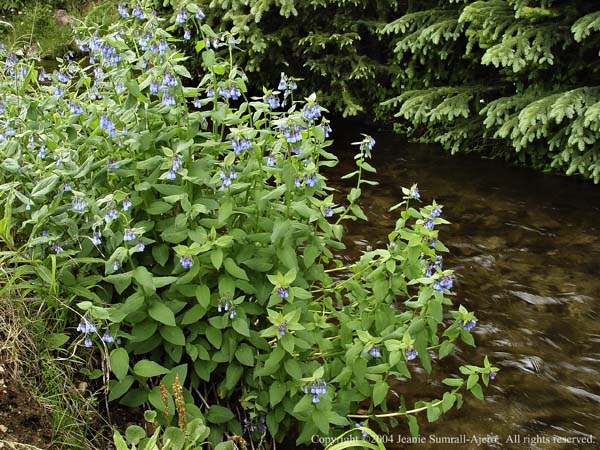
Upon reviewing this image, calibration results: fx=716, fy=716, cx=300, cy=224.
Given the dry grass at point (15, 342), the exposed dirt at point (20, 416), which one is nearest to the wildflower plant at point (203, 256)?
the dry grass at point (15, 342)

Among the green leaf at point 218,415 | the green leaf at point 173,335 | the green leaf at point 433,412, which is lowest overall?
the green leaf at point 218,415

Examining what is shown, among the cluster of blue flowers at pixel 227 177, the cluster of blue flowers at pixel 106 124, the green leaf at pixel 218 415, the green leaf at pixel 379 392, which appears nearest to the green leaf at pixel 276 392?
the green leaf at pixel 218 415

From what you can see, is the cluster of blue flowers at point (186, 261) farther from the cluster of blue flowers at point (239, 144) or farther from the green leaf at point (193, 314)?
the cluster of blue flowers at point (239, 144)

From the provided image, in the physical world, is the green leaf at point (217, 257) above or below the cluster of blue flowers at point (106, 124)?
below

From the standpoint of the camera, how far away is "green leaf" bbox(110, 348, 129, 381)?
2648mm

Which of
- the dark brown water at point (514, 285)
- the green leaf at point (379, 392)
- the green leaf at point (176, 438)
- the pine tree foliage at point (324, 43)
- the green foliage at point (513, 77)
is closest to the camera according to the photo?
the green leaf at point (176, 438)

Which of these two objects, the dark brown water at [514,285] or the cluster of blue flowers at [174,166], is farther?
the dark brown water at [514,285]

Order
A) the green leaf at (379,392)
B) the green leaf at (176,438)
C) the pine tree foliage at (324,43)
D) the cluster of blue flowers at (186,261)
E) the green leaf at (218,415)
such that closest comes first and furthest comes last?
the green leaf at (176,438) → the cluster of blue flowers at (186,261) → the green leaf at (379,392) → the green leaf at (218,415) → the pine tree foliage at (324,43)

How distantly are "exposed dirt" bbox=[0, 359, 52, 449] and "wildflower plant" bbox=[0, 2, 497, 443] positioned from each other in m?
0.29

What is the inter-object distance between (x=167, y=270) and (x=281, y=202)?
57cm

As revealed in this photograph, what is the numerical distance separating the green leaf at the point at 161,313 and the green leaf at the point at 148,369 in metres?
0.17

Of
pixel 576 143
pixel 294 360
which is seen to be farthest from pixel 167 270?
pixel 576 143

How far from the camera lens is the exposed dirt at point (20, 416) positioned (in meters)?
2.65

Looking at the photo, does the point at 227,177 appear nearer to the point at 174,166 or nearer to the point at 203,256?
the point at 174,166
